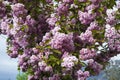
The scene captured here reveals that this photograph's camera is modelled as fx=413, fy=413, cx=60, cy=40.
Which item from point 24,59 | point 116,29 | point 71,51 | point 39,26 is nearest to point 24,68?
point 24,59

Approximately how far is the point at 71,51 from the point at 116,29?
1745mm

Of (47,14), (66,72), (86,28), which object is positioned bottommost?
(66,72)

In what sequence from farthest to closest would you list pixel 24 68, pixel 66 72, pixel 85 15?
1. pixel 24 68
2. pixel 85 15
3. pixel 66 72

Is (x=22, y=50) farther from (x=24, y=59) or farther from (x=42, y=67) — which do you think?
(x=42, y=67)

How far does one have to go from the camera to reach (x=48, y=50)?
11.8 meters

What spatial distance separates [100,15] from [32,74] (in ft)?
9.36

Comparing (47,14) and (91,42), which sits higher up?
(47,14)

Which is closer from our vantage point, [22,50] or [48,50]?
[48,50]

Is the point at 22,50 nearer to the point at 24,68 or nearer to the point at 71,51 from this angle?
the point at 24,68

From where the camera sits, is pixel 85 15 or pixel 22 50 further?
pixel 22 50

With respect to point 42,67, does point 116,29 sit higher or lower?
higher

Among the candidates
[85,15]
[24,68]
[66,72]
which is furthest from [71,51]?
[24,68]

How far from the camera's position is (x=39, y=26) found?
13430 mm

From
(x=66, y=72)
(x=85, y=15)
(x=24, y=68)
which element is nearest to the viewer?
(x=66, y=72)
